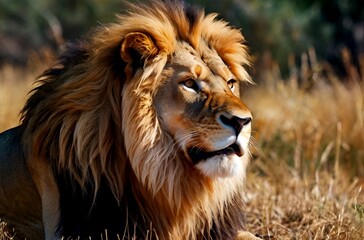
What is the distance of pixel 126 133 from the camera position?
3988 millimetres

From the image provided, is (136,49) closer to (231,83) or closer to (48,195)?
(231,83)

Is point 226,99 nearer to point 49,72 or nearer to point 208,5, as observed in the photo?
point 49,72

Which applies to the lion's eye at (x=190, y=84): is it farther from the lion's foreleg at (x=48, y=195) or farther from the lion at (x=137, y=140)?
the lion's foreleg at (x=48, y=195)

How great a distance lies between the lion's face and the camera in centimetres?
380

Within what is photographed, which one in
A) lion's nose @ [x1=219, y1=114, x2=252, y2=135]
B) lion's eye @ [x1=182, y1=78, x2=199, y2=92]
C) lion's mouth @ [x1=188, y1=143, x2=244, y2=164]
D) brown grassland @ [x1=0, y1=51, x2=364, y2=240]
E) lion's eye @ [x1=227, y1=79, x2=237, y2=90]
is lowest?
brown grassland @ [x1=0, y1=51, x2=364, y2=240]

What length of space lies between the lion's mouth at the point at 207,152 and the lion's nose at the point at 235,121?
8cm

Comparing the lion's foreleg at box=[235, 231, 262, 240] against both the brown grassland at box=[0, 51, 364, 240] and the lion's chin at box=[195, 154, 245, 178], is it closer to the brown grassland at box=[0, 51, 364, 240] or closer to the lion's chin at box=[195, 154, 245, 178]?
the brown grassland at box=[0, 51, 364, 240]

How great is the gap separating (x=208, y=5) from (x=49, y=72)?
1031 centimetres

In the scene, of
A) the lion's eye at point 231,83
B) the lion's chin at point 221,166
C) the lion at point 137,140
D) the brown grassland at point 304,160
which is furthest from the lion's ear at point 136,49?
the brown grassland at point 304,160

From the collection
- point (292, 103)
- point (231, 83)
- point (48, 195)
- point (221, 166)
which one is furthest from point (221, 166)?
point (292, 103)

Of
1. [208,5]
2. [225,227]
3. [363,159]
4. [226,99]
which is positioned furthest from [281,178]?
[208,5]

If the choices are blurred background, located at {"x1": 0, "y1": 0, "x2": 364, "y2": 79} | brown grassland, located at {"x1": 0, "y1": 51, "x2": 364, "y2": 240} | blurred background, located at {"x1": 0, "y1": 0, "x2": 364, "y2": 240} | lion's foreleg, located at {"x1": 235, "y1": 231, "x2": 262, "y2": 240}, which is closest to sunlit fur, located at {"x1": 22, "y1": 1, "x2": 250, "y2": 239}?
lion's foreleg, located at {"x1": 235, "y1": 231, "x2": 262, "y2": 240}

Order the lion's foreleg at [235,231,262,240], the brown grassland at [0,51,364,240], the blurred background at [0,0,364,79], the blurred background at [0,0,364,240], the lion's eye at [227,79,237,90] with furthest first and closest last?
the blurred background at [0,0,364,79] → the blurred background at [0,0,364,240] → the brown grassland at [0,51,364,240] → the lion's foreleg at [235,231,262,240] → the lion's eye at [227,79,237,90]

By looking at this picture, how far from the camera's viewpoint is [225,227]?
4.24 meters
